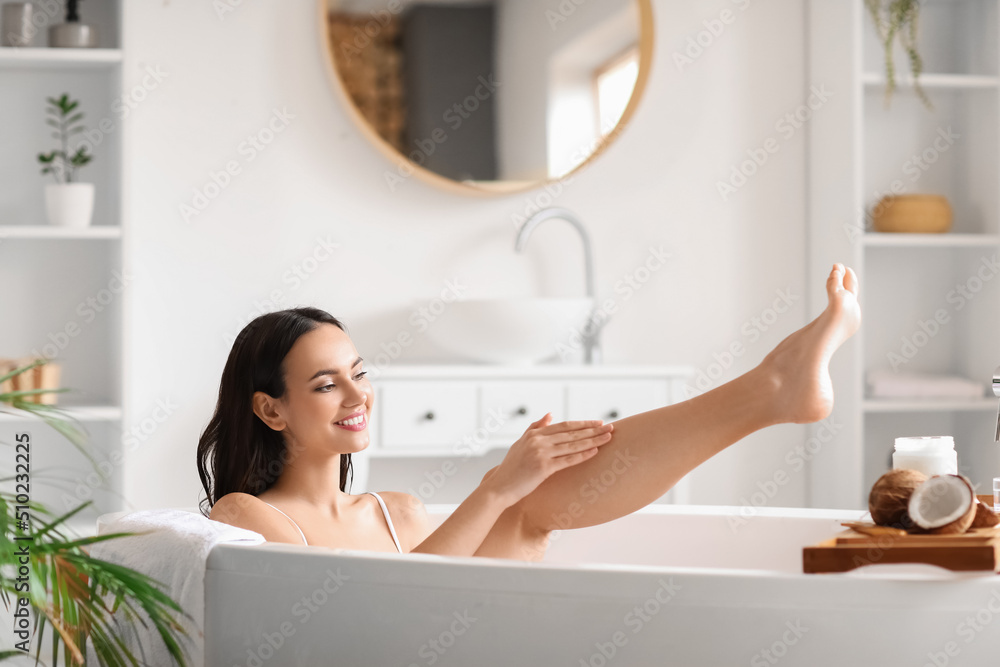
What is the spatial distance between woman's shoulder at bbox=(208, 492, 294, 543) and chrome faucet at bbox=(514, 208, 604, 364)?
1.40 m

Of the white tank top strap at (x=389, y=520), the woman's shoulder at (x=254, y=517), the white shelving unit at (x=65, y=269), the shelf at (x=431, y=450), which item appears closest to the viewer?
the woman's shoulder at (x=254, y=517)

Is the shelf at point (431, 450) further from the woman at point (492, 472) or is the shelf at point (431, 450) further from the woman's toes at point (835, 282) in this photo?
the woman's toes at point (835, 282)

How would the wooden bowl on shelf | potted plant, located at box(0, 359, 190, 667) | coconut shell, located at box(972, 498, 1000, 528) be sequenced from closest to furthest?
potted plant, located at box(0, 359, 190, 667) → coconut shell, located at box(972, 498, 1000, 528) → the wooden bowl on shelf

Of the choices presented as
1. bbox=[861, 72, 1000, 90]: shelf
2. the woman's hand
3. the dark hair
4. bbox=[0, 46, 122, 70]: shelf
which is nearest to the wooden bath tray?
the woman's hand

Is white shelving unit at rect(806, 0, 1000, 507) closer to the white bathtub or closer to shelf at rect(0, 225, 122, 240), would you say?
the white bathtub

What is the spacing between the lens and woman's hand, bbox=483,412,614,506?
4.73 feet

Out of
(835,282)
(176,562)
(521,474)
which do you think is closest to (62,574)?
(176,562)

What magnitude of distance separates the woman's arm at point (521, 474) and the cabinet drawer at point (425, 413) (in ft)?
3.22

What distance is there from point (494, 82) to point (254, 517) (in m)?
1.74

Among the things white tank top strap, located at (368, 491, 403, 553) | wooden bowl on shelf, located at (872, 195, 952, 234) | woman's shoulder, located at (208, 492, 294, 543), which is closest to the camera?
woman's shoulder, located at (208, 492, 294, 543)

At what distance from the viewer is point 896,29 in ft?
9.11

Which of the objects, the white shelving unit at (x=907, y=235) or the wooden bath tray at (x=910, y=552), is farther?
the white shelving unit at (x=907, y=235)

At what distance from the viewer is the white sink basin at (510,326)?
8.20 feet

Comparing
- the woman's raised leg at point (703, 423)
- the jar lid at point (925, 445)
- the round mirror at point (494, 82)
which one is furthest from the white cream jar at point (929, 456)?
the round mirror at point (494, 82)
